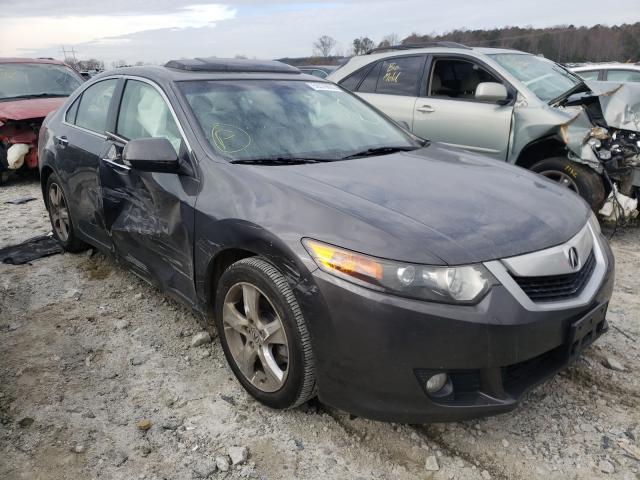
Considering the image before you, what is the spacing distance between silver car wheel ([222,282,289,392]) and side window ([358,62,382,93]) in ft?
14.7

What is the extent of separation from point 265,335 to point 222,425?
49 cm

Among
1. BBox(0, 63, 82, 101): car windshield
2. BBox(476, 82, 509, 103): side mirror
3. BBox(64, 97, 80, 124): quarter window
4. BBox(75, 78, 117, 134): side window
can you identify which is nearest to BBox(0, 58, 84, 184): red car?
BBox(0, 63, 82, 101): car windshield

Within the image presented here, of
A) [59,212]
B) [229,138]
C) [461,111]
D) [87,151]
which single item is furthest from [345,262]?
[461,111]

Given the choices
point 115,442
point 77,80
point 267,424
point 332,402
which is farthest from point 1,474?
point 77,80

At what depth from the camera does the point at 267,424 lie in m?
2.49

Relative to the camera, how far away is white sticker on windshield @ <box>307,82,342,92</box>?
11.8 feet

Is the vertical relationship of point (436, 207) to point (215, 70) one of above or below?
below

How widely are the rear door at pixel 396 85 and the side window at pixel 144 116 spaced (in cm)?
324

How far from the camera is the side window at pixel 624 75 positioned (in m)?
9.80

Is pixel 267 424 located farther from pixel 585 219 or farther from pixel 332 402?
pixel 585 219

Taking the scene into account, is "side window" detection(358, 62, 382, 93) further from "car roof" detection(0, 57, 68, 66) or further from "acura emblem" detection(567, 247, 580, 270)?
"car roof" detection(0, 57, 68, 66)

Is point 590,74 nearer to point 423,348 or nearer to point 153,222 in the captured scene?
point 153,222

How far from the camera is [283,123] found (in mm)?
3062

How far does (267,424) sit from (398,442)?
0.61 m
